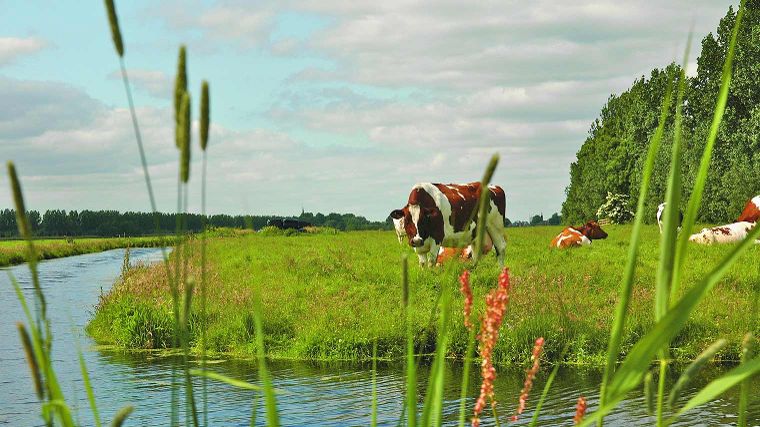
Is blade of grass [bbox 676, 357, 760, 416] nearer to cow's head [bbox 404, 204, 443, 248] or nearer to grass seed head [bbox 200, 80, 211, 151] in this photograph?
grass seed head [bbox 200, 80, 211, 151]

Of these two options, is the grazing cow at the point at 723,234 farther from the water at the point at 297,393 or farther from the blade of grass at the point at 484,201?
the blade of grass at the point at 484,201

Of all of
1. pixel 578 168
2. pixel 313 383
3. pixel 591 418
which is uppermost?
pixel 578 168

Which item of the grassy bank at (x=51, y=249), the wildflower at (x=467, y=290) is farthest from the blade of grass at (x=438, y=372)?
the grassy bank at (x=51, y=249)

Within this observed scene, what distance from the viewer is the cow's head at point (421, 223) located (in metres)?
16.6

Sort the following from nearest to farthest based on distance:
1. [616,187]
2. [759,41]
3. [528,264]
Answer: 1. [528,264]
2. [759,41]
3. [616,187]

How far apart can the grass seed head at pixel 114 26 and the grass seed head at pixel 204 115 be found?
0.53 feet

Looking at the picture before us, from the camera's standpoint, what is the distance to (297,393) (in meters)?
9.27

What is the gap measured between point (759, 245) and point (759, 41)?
1812 centimetres

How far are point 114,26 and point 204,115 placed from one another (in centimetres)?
25

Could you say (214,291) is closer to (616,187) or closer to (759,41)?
(759,41)

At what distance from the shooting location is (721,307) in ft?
41.8

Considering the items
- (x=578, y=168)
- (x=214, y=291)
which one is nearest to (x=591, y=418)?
(x=214, y=291)

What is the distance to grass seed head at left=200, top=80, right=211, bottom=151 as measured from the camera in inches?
56.9

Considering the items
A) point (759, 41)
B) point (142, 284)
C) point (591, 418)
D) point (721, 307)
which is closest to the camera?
point (591, 418)
